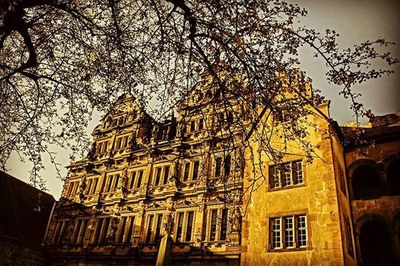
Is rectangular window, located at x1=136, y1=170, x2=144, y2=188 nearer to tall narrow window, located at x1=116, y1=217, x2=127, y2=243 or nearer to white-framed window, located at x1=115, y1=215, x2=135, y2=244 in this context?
white-framed window, located at x1=115, y1=215, x2=135, y2=244

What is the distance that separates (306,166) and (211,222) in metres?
7.50

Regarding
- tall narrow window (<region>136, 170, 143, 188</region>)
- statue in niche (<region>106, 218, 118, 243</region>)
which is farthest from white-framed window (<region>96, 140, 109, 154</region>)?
statue in niche (<region>106, 218, 118, 243</region>)

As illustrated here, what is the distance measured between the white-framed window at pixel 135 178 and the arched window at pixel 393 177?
1785 cm

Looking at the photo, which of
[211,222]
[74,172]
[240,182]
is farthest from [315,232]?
[74,172]

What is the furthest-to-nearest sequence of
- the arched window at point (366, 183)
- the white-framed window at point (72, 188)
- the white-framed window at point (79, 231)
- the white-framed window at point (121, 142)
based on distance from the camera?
the white-framed window at point (72, 188) → the white-framed window at point (121, 142) → the white-framed window at point (79, 231) → the arched window at point (366, 183)

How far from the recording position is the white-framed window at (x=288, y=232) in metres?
15.4

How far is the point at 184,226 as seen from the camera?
71.4 ft

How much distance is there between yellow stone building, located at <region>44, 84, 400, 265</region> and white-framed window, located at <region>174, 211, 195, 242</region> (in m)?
0.07

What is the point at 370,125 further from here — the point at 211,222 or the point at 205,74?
the point at 205,74

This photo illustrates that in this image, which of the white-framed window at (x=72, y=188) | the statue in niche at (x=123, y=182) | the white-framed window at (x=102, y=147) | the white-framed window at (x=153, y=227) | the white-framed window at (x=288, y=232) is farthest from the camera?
the white-framed window at (x=102, y=147)

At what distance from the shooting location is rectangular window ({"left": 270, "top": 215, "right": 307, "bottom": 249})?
1543 centimetres

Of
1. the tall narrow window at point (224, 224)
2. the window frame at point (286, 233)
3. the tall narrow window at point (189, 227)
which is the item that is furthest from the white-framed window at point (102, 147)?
the window frame at point (286, 233)

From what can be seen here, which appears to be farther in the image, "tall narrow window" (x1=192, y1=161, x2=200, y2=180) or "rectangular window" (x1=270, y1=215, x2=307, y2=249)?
"tall narrow window" (x1=192, y1=161, x2=200, y2=180)

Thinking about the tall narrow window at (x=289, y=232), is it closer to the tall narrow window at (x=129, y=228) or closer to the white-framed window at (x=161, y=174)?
the white-framed window at (x=161, y=174)
